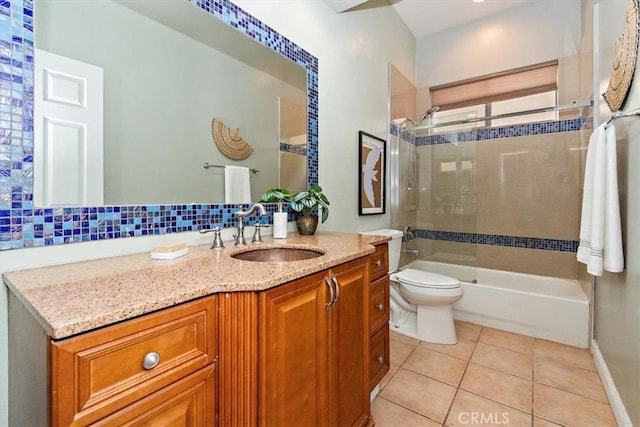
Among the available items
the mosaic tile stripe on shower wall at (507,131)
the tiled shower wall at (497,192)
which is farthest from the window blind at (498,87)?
the mosaic tile stripe on shower wall at (507,131)

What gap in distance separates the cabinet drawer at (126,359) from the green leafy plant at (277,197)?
906mm

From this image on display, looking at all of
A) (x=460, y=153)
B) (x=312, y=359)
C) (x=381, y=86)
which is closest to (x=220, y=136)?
(x=312, y=359)

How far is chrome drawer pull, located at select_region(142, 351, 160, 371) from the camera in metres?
0.62

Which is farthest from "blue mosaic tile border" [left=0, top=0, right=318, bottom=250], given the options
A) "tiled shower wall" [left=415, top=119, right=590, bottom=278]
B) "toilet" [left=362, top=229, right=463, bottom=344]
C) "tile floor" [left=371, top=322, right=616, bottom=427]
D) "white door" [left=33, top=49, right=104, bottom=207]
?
"tiled shower wall" [left=415, top=119, right=590, bottom=278]

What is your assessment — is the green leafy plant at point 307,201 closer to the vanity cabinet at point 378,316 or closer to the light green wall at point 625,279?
the vanity cabinet at point 378,316

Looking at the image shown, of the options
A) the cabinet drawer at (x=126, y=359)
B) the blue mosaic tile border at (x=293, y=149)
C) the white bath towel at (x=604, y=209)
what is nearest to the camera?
the cabinet drawer at (x=126, y=359)

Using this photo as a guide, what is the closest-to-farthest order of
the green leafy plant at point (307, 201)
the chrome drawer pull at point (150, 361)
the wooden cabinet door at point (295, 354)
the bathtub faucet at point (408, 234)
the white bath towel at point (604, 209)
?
the chrome drawer pull at point (150, 361) < the wooden cabinet door at point (295, 354) < the white bath towel at point (604, 209) < the green leafy plant at point (307, 201) < the bathtub faucet at point (408, 234)

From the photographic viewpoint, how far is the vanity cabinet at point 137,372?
521 millimetres

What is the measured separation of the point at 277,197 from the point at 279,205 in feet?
0.15

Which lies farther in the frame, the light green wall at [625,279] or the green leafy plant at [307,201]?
Result: the green leafy plant at [307,201]

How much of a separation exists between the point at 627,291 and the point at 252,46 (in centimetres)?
217

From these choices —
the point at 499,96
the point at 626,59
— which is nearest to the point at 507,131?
the point at 499,96

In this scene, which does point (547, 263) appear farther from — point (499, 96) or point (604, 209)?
point (499, 96)

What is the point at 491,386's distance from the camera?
1715 mm
